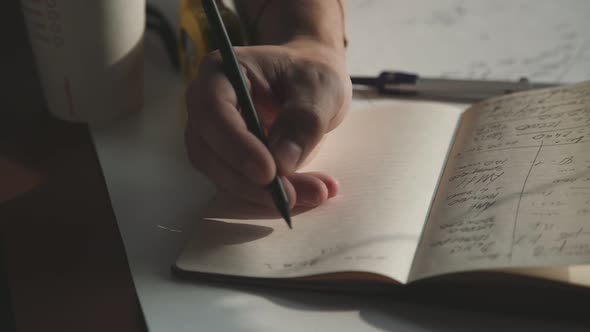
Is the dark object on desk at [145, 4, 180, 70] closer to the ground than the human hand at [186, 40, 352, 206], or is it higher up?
closer to the ground

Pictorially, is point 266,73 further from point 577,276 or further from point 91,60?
point 577,276

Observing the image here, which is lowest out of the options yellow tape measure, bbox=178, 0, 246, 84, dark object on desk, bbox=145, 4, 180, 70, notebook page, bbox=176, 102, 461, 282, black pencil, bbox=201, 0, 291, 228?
dark object on desk, bbox=145, 4, 180, 70

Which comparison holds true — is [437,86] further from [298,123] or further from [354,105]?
[298,123]

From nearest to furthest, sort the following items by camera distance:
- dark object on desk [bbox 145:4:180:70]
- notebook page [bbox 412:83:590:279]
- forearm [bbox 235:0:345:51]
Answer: notebook page [bbox 412:83:590:279], forearm [bbox 235:0:345:51], dark object on desk [bbox 145:4:180:70]

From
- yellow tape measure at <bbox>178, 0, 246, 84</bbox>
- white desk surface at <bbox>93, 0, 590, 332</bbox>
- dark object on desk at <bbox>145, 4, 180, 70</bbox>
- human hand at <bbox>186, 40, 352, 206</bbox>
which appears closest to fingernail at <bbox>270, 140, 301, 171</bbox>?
human hand at <bbox>186, 40, 352, 206</bbox>

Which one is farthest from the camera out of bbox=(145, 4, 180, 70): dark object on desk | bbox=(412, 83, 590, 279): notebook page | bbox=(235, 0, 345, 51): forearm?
bbox=(145, 4, 180, 70): dark object on desk

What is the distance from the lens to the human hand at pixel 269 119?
1.77 ft

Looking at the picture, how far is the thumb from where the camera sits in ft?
1.80

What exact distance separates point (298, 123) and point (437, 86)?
315 millimetres

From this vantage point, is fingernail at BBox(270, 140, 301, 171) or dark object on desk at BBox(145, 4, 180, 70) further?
dark object on desk at BBox(145, 4, 180, 70)

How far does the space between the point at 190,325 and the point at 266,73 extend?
0.81 feet

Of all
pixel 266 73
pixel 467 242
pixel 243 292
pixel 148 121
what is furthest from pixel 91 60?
pixel 467 242

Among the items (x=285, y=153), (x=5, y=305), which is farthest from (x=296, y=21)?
(x=5, y=305)

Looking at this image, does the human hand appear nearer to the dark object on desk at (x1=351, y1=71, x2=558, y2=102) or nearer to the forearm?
the forearm
